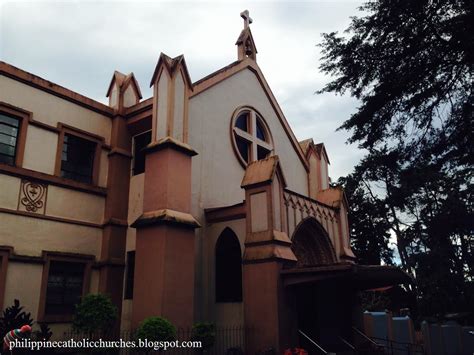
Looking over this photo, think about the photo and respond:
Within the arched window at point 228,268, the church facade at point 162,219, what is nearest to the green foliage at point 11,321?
the church facade at point 162,219

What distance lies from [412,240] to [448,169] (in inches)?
1180

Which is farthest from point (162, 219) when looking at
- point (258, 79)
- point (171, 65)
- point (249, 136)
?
point (258, 79)

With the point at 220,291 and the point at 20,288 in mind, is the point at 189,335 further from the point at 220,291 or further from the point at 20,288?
the point at 20,288

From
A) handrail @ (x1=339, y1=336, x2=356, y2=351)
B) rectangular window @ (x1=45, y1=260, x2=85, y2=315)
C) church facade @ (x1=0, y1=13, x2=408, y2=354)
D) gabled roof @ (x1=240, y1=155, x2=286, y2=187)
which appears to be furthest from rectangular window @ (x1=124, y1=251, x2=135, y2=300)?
handrail @ (x1=339, y1=336, x2=356, y2=351)

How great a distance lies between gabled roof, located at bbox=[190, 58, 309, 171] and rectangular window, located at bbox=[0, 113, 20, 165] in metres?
5.54

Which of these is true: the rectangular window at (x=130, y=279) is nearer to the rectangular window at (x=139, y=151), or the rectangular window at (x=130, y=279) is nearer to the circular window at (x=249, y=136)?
the rectangular window at (x=139, y=151)

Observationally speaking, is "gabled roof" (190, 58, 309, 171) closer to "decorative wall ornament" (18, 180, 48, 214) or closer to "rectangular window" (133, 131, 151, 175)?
"rectangular window" (133, 131, 151, 175)

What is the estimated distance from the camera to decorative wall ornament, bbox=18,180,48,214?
12164 mm

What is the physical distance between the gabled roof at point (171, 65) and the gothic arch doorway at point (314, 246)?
6318 mm

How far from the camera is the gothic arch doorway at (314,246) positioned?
1497 cm

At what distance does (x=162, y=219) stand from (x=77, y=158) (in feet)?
14.4

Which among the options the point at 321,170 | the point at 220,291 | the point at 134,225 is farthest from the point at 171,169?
the point at 321,170

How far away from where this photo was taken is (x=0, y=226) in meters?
11.6

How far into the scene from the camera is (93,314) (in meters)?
10.5
